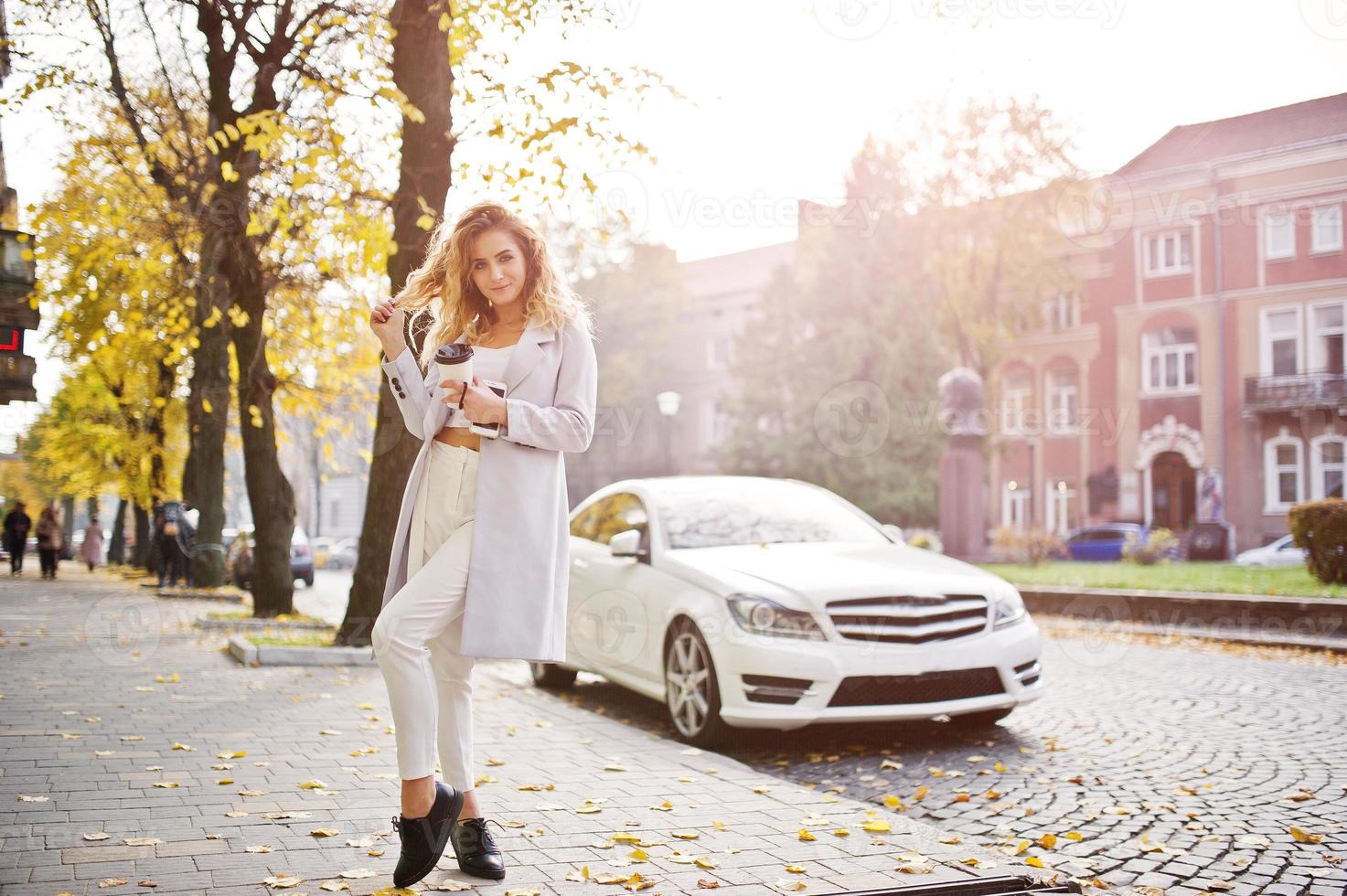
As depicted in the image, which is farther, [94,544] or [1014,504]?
[1014,504]

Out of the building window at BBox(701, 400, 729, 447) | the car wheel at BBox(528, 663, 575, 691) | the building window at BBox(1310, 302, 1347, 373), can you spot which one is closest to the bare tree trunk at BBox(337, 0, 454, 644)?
the car wheel at BBox(528, 663, 575, 691)

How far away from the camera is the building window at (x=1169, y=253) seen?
3625 centimetres

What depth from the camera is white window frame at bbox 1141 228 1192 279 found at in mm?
36219

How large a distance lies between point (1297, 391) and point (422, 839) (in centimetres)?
3448

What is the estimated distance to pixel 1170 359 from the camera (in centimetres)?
3778

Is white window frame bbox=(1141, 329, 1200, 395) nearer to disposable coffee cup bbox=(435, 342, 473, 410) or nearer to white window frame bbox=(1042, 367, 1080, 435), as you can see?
white window frame bbox=(1042, 367, 1080, 435)

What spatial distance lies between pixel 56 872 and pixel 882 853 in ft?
8.78

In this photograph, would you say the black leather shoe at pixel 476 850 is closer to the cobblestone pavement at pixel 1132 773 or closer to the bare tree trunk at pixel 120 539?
the cobblestone pavement at pixel 1132 773

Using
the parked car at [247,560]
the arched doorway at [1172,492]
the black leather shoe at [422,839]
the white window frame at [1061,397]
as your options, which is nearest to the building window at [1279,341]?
the arched doorway at [1172,492]

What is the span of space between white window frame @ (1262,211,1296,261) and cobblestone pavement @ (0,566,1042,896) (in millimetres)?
26903

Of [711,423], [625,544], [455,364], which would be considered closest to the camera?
[455,364]

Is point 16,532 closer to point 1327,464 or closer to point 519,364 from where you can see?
point 519,364

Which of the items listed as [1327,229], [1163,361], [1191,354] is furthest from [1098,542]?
[1327,229]

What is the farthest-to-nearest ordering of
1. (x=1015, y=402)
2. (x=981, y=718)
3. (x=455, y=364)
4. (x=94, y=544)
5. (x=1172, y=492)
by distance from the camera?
1. (x=1015, y=402)
2. (x=1172, y=492)
3. (x=94, y=544)
4. (x=981, y=718)
5. (x=455, y=364)
